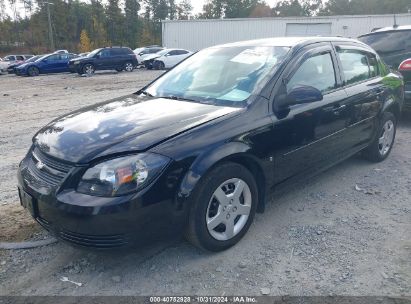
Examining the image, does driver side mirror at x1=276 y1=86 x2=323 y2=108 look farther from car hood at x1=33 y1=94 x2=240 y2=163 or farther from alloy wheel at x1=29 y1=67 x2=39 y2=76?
alloy wheel at x1=29 y1=67 x2=39 y2=76

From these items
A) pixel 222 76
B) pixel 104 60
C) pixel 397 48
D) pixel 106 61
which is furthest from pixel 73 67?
pixel 222 76

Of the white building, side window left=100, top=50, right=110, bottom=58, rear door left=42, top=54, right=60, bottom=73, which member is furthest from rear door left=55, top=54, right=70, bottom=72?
the white building

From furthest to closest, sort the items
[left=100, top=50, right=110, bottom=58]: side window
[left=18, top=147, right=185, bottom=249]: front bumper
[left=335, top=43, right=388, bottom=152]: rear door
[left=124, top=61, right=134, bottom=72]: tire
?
[left=124, top=61, right=134, bottom=72]: tire → [left=100, top=50, right=110, bottom=58]: side window → [left=335, top=43, right=388, bottom=152]: rear door → [left=18, top=147, right=185, bottom=249]: front bumper

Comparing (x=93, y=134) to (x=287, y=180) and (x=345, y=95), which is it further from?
(x=345, y=95)

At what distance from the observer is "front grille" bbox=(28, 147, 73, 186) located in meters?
2.65

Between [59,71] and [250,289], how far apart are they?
25809mm

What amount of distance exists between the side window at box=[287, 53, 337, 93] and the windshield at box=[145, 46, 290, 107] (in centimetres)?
23

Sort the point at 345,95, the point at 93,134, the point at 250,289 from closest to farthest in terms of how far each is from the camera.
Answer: the point at 250,289
the point at 93,134
the point at 345,95

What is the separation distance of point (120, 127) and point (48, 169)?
607mm

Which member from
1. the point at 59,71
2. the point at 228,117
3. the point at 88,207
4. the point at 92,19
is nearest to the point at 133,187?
the point at 88,207

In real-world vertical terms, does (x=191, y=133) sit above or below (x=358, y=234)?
above

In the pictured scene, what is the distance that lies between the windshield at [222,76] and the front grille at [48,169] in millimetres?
1370

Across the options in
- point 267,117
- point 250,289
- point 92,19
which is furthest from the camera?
point 92,19

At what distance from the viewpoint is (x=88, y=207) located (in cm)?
248
